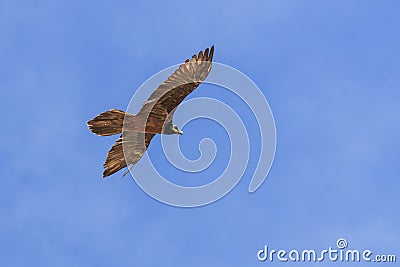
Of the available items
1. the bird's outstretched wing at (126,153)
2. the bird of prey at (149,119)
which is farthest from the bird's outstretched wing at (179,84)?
the bird's outstretched wing at (126,153)

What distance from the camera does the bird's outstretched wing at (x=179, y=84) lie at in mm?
21875

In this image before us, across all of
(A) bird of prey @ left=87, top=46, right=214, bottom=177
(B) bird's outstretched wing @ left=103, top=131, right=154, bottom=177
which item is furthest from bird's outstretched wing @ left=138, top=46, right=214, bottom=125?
(B) bird's outstretched wing @ left=103, top=131, right=154, bottom=177

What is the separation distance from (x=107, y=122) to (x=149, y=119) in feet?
5.61

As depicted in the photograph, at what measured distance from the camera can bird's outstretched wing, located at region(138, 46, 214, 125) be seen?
21.9 metres

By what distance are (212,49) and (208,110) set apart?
6.14 feet

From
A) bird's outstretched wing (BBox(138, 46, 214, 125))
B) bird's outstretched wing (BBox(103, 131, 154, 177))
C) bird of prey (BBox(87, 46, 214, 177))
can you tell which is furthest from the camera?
bird's outstretched wing (BBox(103, 131, 154, 177))

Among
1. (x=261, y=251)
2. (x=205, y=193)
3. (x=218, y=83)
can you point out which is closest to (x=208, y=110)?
(x=218, y=83)

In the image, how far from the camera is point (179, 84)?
2211 centimetres

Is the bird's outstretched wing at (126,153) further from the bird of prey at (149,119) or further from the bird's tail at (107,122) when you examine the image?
the bird's tail at (107,122)

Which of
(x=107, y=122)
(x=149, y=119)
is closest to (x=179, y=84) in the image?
(x=149, y=119)

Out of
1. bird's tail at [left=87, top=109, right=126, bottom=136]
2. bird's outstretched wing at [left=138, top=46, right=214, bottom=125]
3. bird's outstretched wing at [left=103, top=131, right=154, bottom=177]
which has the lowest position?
bird's tail at [left=87, top=109, right=126, bottom=136]

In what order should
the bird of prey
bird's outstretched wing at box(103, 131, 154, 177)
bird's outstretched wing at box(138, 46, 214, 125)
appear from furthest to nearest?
bird's outstretched wing at box(103, 131, 154, 177), bird's outstretched wing at box(138, 46, 214, 125), the bird of prey

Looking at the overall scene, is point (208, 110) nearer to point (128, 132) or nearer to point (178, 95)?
point (178, 95)

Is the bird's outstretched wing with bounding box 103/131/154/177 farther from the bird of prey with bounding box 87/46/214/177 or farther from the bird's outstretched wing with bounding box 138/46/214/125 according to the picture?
the bird's outstretched wing with bounding box 138/46/214/125
